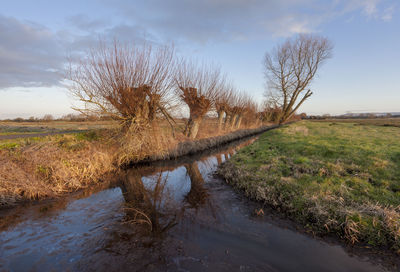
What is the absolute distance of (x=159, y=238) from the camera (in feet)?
14.6

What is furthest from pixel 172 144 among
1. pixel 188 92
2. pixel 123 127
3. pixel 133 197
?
pixel 133 197

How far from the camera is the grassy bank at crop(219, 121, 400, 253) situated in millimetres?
4129

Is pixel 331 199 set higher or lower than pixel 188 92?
lower

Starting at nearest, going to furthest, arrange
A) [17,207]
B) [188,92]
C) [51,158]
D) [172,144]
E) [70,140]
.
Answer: [17,207], [51,158], [70,140], [172,144], [188,92]

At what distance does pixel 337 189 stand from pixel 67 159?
32.1 feet

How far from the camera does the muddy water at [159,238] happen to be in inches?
144

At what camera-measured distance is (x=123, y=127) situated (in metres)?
11.2

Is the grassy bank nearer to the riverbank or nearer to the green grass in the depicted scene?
the riverbank

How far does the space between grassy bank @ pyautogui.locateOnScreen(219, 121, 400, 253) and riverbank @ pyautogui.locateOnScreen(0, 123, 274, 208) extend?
16.4 feet

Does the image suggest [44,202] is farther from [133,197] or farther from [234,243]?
[234,243]

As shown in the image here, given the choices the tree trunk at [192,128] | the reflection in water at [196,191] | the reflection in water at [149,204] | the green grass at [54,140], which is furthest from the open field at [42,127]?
the tree trunk at [192,128]

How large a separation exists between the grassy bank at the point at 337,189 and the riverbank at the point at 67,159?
16.4 ft

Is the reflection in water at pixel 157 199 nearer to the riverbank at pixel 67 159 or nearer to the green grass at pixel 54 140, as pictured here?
the riverbank at pixel 67 159

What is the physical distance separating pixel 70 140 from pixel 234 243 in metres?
9.60
